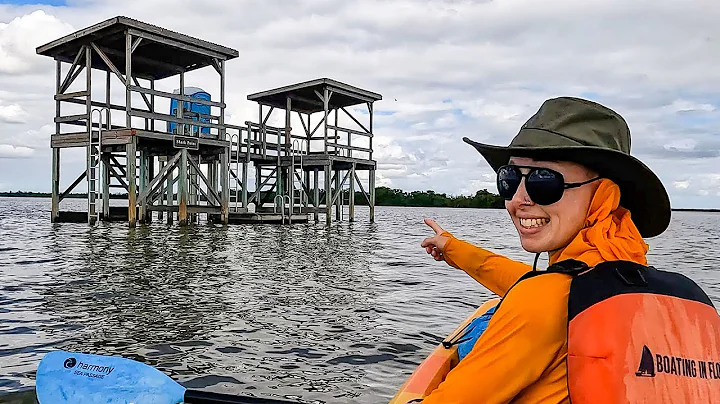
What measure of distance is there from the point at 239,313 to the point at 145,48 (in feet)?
46.1

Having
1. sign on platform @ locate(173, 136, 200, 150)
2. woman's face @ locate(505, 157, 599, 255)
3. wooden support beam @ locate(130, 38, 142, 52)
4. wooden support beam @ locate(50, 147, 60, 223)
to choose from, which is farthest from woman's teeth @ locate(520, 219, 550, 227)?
wooden support beam @ locate(50, 147, 60, 223)

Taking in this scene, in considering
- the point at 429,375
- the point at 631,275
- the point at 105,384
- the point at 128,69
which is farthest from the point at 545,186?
the point at 128,69

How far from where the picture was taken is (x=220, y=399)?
3447mm

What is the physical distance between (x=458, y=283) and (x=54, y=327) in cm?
633

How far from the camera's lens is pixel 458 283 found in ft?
33.2

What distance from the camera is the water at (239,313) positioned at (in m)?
4.64

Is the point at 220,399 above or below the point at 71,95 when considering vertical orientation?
below

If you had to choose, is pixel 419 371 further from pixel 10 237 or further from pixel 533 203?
pixel 10 237

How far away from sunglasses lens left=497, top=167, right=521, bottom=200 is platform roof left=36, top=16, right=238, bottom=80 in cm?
1623

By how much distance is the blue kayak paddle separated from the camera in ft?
11.8

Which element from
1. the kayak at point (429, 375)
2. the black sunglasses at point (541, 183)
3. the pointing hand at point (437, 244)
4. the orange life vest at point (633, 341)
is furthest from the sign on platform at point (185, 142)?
the orange life vest at point (633, 341)

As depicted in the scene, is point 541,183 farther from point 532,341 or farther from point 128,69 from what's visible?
point 128,69

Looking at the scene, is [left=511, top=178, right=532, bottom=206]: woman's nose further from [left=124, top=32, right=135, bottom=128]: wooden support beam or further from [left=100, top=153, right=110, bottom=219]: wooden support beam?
[left=100, top=153, right=110, bottom=219]: wooden support beam

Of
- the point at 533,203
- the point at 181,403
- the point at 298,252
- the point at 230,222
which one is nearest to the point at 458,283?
the point at 298,252
